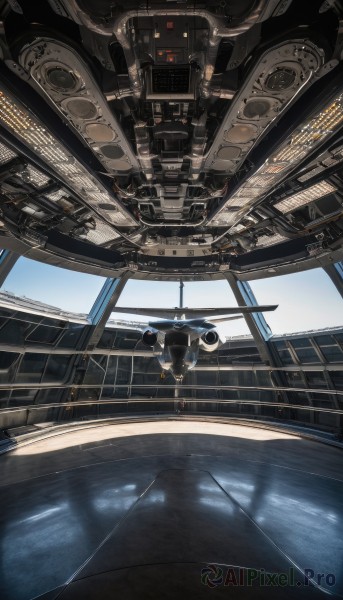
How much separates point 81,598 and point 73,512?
128 cm

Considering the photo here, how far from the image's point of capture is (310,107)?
3432 mm

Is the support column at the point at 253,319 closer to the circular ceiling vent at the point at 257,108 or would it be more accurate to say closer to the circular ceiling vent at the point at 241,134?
Result: the circular ceiling vent at the point at 241,134

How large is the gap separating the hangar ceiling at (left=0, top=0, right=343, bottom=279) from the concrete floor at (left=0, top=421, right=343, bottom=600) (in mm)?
4915

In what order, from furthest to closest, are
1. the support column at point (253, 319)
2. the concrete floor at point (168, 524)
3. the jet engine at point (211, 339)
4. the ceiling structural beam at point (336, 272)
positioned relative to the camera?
the support column at point (253, 319) < the jet engine at point (211, 339) < the ceiling structural beam at point (336, 272) < the concrete floor at point (168, 524)

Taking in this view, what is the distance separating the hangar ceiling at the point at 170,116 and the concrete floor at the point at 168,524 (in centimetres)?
492

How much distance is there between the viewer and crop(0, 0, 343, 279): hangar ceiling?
2.79 metres

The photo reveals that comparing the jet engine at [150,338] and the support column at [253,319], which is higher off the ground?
the support column at [253,319]

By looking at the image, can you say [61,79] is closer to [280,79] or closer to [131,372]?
[280,79]

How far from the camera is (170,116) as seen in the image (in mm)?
4223

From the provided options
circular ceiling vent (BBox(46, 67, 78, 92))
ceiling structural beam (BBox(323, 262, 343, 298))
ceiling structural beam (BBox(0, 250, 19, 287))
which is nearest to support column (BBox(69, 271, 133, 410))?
ceiling structural beam (BBox(0, 250, 19, 287))

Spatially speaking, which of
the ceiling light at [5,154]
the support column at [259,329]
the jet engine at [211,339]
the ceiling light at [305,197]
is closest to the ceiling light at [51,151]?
the ceiling light at [5,154]

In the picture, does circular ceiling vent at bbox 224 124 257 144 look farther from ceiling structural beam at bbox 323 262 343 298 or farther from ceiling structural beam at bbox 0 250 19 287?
ceiling structural beam at bbox 0 250 19 287

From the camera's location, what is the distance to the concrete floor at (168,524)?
1.90m

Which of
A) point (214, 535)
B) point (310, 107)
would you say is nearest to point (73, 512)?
point (214, 535)
